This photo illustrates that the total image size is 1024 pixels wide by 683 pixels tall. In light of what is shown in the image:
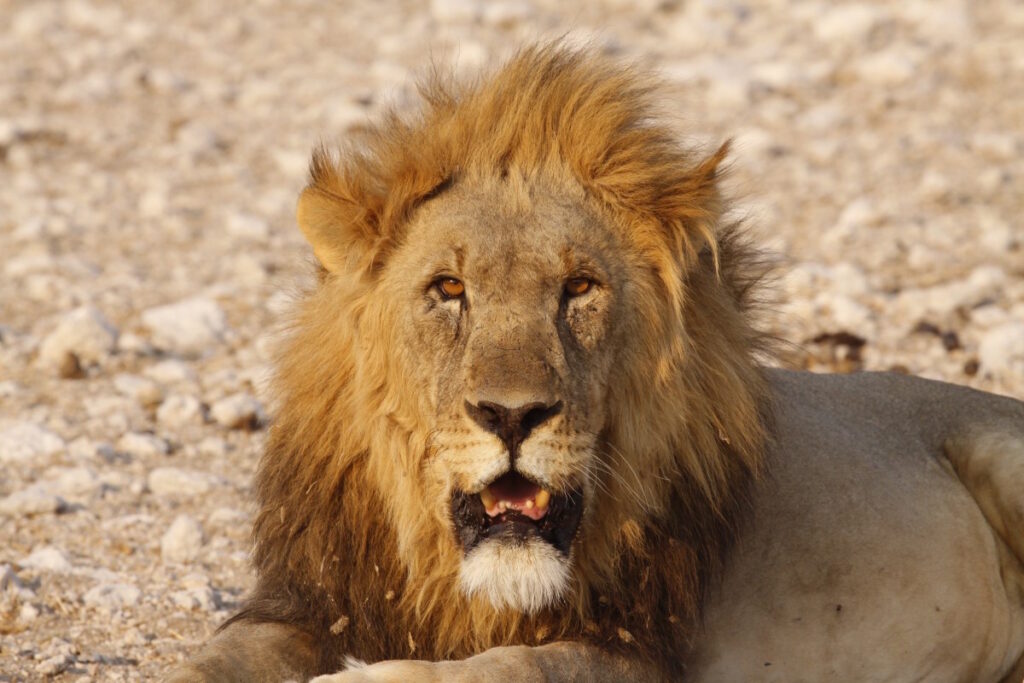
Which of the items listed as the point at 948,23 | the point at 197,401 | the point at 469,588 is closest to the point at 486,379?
the point at 469,588

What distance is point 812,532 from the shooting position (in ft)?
12.0

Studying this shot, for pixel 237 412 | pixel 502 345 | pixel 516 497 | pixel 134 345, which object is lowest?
pixel 237 412

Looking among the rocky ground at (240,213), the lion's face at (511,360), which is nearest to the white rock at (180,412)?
the rocky ground at (240,213)

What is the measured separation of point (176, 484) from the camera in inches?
179

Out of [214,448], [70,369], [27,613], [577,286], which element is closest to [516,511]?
[577,286]

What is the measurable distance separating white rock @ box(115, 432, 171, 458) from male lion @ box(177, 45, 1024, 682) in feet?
4.81

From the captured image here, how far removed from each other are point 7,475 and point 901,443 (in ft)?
7.88

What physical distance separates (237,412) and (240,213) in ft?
6.24

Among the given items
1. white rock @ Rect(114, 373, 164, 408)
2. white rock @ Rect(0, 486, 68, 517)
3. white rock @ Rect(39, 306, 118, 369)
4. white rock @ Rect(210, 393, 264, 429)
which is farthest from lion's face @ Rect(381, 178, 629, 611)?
white rock @ Rect(39, 306, 118, 369)

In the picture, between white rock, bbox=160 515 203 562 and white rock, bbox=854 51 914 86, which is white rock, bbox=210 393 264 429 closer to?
white rock, bbox=160 515 203 562

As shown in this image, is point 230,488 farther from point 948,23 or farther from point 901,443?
point 948,23

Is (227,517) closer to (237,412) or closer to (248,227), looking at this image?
(237,412)

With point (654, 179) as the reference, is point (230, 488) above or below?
below

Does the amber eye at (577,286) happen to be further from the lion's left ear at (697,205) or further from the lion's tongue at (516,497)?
the lion's tongue at (516,497)
